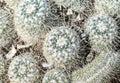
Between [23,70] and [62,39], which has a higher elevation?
[62,39]

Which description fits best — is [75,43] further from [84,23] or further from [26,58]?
[26,58]

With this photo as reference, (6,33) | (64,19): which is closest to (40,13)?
(64,19)

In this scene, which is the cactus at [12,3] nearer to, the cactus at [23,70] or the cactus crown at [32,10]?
the cactus crown at [32,10]

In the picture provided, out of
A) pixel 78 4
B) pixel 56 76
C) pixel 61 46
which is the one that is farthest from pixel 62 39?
pixel 78 4

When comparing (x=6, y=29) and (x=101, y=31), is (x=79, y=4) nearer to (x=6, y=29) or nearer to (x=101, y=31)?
(x=101, y=31)

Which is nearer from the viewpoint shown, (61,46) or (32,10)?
(61,46)
